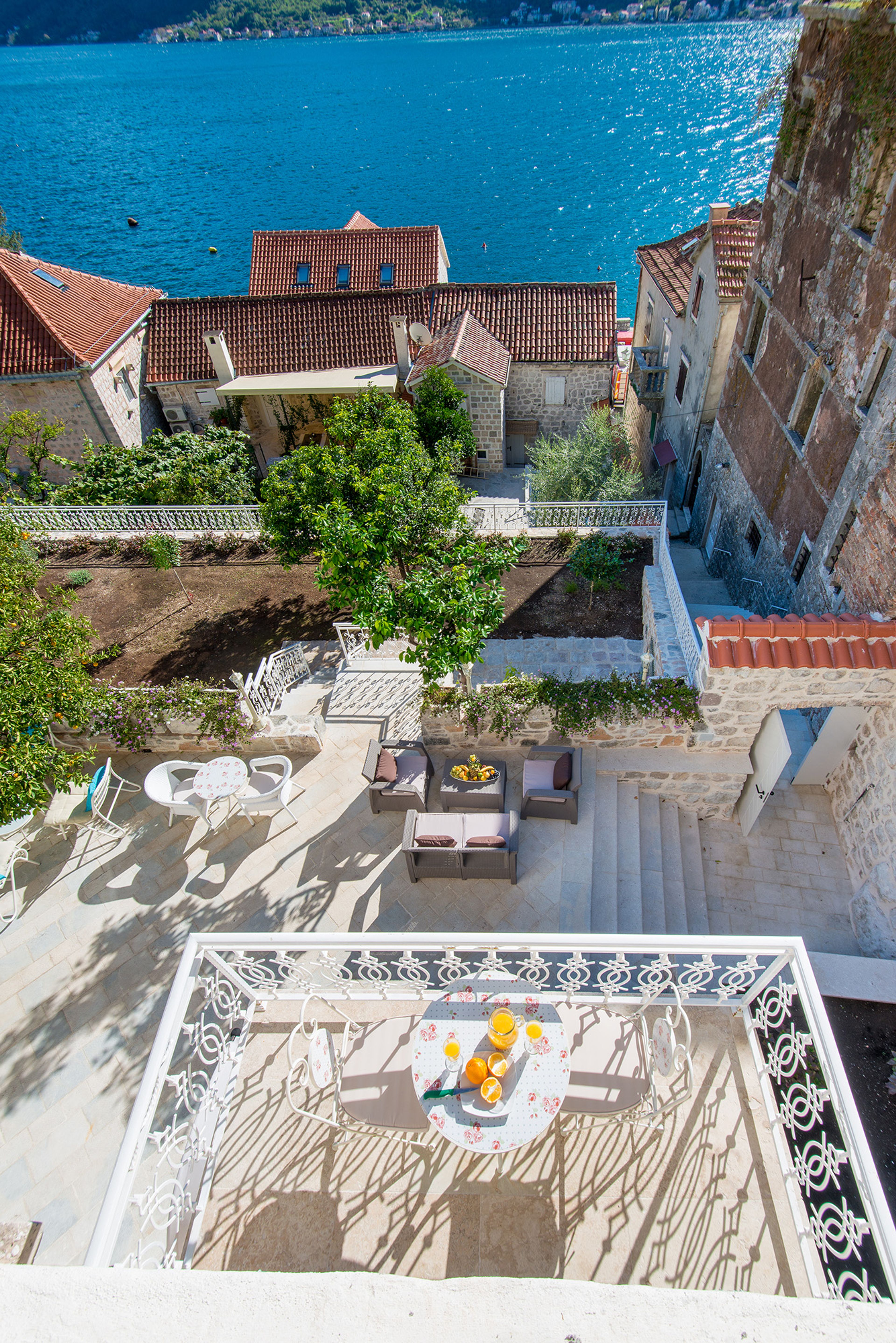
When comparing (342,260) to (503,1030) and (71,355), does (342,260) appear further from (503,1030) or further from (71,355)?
(503,1030)

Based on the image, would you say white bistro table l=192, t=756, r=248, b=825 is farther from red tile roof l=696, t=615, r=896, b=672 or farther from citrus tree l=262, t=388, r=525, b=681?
red tile roof l=696, t=615, r=896, b=672

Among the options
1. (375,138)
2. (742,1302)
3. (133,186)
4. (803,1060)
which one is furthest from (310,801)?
(375,138)

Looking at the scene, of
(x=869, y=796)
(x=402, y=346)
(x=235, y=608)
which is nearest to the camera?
(x=869, y=796)

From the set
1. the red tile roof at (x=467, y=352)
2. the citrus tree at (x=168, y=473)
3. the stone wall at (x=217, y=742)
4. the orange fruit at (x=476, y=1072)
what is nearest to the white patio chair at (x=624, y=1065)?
the orange fruit at (x=476, y=1072)

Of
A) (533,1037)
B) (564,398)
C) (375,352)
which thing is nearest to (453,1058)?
(533,1037)

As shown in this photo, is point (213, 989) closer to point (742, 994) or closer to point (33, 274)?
point (742, 994)

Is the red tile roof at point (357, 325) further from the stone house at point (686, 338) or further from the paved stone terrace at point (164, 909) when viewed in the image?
the paved stone terrace at point (164, 909)

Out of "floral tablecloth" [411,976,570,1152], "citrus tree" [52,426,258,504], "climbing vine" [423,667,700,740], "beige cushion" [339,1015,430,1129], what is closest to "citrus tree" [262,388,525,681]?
"climbing vine" [423,667,700,740]
